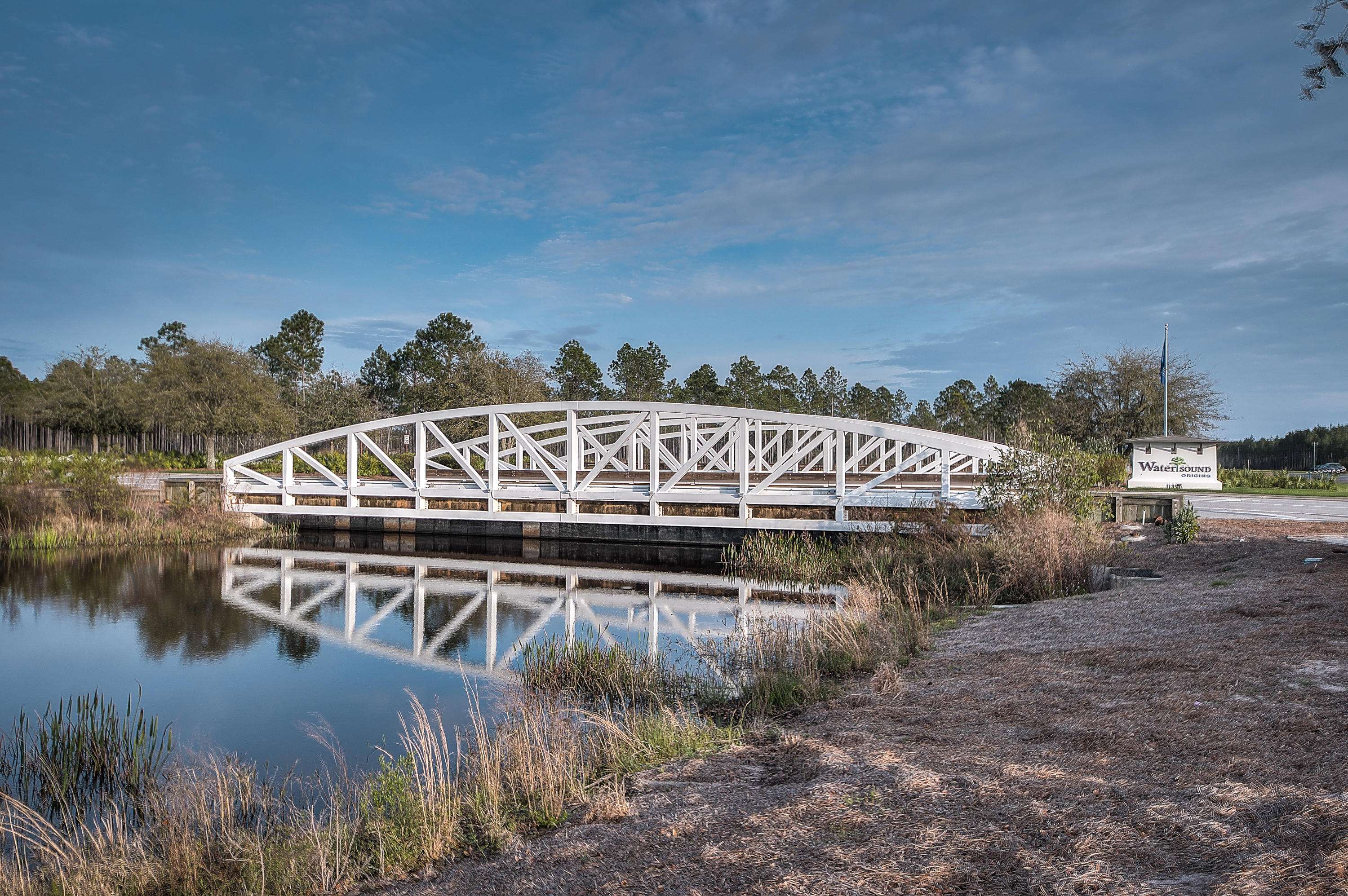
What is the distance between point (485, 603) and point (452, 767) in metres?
8.33

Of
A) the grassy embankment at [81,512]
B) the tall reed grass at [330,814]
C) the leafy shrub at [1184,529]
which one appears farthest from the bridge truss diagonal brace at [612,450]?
the tall reed grass at [330,814]

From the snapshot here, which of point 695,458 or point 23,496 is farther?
point 23,496

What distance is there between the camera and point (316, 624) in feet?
42.5

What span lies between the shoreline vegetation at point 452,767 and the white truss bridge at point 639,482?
847 centimetres

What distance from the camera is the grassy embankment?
1933 cm

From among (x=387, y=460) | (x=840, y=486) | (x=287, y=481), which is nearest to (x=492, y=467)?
(x=387, y=460)

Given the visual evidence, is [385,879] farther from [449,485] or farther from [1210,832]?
[449,485]

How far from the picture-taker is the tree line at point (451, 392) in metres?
36.2

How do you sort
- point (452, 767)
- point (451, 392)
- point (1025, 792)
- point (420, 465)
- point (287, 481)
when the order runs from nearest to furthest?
point (1025, 792) < point (452, 767) < point (420, 465) < point (287, 481) < point (451, 392)

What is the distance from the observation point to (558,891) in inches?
134

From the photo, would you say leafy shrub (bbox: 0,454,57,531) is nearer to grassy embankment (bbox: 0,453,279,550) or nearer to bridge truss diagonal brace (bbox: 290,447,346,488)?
grassy embankment (bbox: 0,453,279,550)

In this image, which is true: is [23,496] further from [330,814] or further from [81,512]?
[330,814]

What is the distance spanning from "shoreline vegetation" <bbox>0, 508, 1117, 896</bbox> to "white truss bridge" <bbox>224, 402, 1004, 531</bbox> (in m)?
8.47

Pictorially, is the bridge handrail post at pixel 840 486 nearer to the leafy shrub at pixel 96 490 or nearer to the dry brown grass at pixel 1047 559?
the dry brown grass at pixel 1047 559
